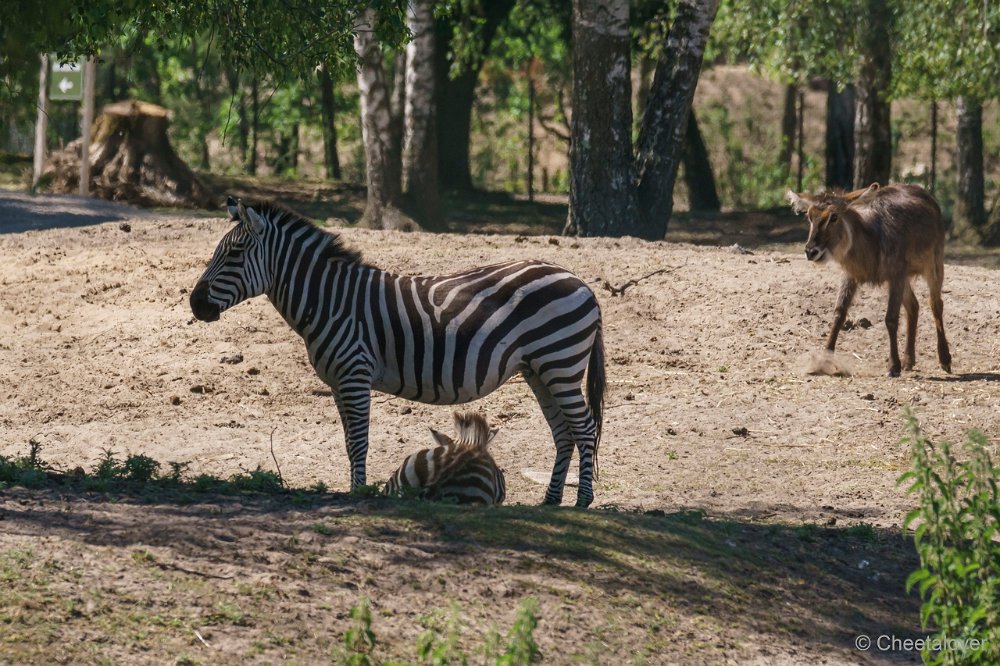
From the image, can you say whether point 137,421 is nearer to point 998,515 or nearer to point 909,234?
point 909,234

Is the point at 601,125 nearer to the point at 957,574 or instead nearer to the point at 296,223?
the point at 296,223

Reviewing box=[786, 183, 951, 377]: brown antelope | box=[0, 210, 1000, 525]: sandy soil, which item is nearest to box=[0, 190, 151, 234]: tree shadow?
box=[0, 210, 1000, 525]: sandy soil

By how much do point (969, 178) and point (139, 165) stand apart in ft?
39.3

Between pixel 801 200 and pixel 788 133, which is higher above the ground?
pixel 788 133

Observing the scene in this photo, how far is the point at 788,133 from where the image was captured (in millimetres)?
29422

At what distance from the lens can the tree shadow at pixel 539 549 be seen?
5508 mm

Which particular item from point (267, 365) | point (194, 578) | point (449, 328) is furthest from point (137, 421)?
point (194, 578)

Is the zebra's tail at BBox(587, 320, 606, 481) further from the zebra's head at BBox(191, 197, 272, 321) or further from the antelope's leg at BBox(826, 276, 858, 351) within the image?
the antelope's leg at BBox(826, 276, 858, 351)

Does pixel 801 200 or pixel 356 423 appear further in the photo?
pixel 801 200

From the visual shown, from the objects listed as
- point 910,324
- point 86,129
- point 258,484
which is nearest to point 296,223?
point 258,484

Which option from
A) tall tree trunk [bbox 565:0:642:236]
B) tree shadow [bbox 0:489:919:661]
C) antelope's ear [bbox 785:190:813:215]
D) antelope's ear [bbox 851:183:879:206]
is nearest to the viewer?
tree shadow [bbox 0:489:919:661]

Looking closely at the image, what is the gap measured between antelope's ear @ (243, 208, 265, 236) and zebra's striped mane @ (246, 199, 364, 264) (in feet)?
0.15

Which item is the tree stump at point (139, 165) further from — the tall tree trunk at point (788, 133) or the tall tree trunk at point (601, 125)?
the tall tree trunk at point (788, 133)

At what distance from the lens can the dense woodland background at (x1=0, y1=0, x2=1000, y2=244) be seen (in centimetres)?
931
